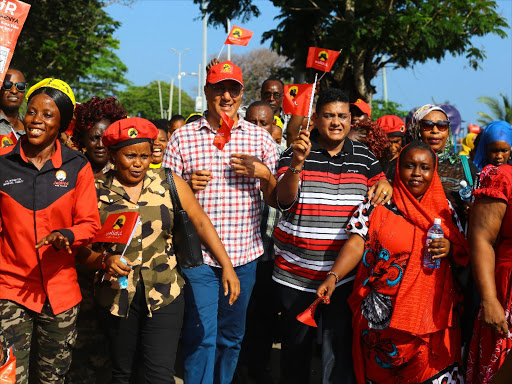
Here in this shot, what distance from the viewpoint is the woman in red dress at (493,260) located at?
11.4ft

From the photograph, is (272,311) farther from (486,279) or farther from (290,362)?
(486,279)

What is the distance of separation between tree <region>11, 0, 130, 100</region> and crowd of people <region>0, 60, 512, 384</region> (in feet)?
36.2

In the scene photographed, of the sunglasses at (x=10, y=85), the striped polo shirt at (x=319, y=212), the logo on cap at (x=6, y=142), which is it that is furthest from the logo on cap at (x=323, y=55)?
the sunglasses at (x=10, y=85)

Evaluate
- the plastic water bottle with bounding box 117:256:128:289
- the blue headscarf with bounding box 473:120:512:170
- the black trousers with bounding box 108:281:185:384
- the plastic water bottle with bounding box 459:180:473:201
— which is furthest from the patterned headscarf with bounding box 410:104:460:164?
the plastic water bottle with bounding box 117:256:128:289

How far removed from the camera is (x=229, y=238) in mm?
4293

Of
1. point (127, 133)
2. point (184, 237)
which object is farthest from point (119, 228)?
point (127, 133)

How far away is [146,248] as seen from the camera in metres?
3.62

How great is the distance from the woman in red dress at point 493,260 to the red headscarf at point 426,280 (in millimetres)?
182

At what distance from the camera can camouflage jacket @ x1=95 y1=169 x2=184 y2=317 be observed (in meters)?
3.57

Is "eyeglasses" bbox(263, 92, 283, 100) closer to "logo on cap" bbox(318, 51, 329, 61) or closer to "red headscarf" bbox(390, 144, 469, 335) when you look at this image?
"logo on cap" bbox(318, 51, 329, 61)

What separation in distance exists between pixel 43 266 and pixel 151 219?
27.0 inches

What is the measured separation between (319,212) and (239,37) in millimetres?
1992

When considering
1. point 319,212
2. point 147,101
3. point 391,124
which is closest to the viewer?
point 319,212

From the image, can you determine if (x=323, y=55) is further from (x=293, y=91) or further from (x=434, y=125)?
(x=434, y=125)
